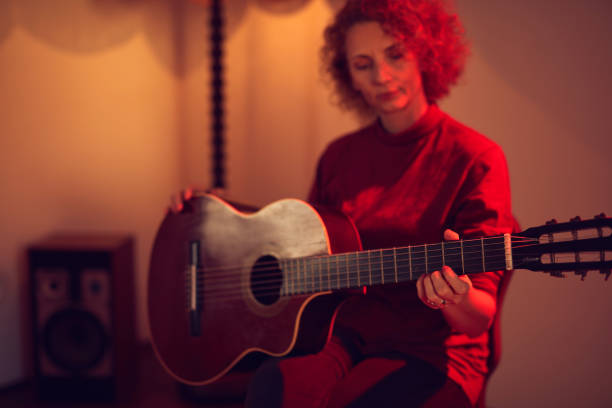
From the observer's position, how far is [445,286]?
0.94 metres

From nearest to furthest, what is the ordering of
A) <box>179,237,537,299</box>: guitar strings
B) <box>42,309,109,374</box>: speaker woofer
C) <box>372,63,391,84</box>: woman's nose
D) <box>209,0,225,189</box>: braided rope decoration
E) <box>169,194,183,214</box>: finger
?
<box>179,237,537,299</box>: guitar strings, <box>372,63,391,84</box>: woman's nose, <box>169,194,183,214</box>: finger, <box>42,309,109,374</box>: speaker woofer, <box>209,0,225,189</box>: braided rope decoration

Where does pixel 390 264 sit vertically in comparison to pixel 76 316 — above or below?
above

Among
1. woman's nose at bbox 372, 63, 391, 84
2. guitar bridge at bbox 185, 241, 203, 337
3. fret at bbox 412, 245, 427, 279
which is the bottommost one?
guitar bridge at bbox 185, 241, 203, 337

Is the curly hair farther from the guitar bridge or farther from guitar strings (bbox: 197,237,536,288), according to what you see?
the guitar bridge

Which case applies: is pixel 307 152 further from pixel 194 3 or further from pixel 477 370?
pixel 477 370

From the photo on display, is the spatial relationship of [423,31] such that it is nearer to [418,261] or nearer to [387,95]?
[387,95]

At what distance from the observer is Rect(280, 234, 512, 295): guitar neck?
2.96 feet

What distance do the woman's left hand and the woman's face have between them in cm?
46

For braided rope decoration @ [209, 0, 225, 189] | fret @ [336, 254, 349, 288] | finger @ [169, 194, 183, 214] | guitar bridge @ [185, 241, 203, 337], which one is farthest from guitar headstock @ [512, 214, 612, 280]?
braided rope decoration @ [209, 0, 225, 189]

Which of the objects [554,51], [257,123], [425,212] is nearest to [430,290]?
[425,212]

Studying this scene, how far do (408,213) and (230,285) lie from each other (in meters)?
0.49

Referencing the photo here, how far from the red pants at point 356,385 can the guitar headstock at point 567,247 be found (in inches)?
13.3

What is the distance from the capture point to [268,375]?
3.60ft

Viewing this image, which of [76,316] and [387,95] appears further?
[76,316]
